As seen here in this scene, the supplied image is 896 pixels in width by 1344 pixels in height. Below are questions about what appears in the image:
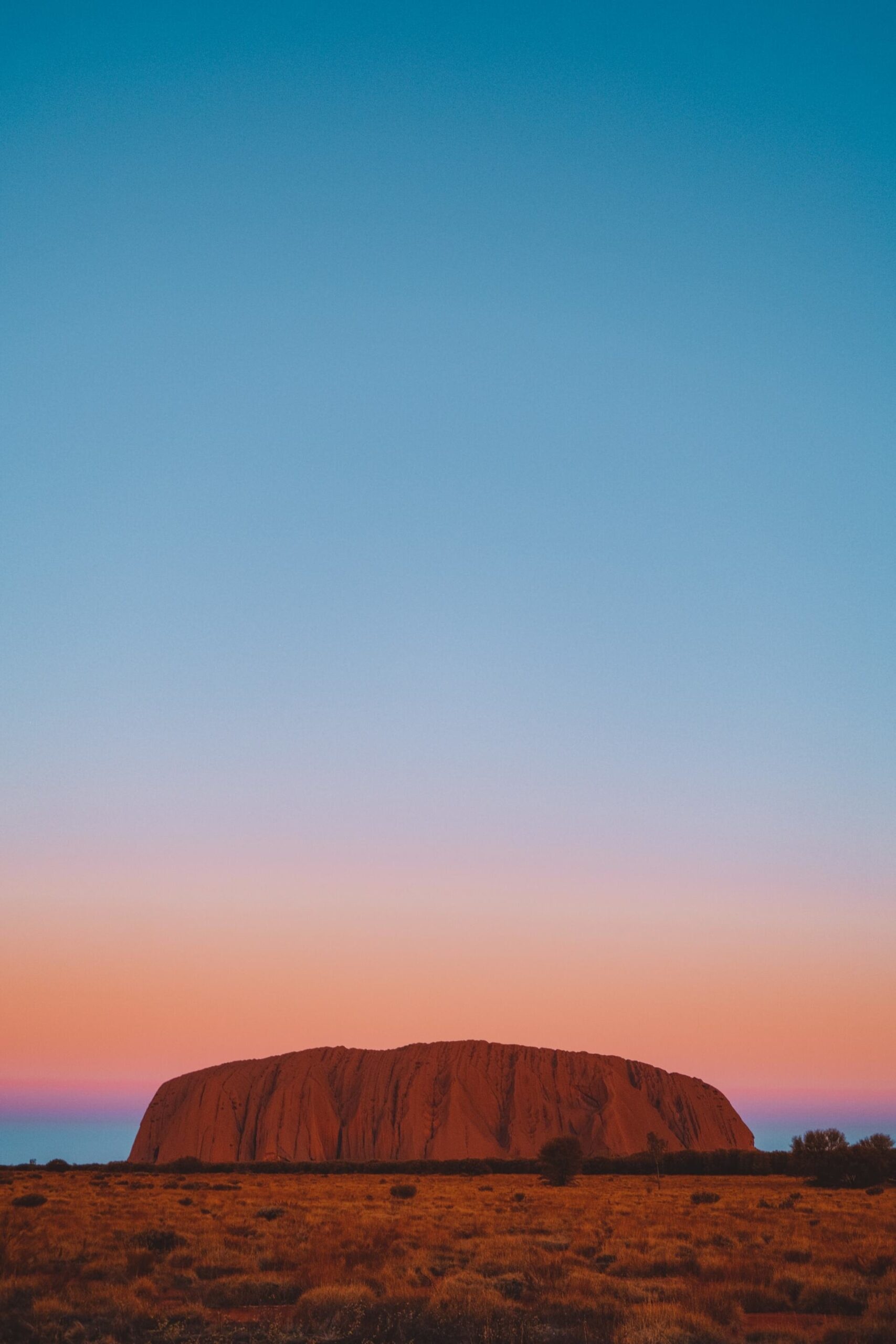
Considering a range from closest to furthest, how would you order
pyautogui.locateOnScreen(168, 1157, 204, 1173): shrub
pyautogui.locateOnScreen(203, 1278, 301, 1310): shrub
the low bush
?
pyautogui.locateOnScreen(203, 1278, 301, 1310): shrub → the low bush → pyautogui.locateOnScreen(168, 1157, 204, 1173): shrub

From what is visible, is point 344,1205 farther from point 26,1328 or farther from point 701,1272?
point 26,1328

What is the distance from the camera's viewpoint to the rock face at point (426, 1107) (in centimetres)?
10850

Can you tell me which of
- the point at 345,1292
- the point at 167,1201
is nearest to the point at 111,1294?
the point at 345,1292

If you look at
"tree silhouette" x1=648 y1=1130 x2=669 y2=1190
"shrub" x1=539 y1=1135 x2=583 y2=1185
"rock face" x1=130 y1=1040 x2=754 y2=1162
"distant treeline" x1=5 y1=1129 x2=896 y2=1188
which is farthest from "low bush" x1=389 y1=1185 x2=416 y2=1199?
"rock face" x1=130 y1=1040 x2=754 y2=1162

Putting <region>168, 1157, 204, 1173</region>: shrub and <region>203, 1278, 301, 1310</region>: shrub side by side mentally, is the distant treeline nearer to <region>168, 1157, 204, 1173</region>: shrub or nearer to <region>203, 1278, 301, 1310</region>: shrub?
<region>168, 1157, 204, 1173</region>: shrub

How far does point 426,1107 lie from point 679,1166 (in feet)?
184

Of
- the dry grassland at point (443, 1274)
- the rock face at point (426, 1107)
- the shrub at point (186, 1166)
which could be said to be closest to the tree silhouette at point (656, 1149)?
the shrub at point (186, 1166)

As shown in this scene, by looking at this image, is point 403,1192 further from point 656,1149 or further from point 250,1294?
point 656,1149

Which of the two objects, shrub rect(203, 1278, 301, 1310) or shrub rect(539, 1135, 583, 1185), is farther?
shrub rect(539, 1135, 583, 1185)

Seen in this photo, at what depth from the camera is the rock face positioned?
108 metres

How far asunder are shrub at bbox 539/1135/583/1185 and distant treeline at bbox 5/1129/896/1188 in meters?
2.38

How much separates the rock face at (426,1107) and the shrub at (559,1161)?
61.3 meters

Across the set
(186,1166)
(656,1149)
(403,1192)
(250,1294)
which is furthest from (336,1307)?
(186,1166)

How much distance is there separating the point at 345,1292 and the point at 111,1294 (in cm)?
323
